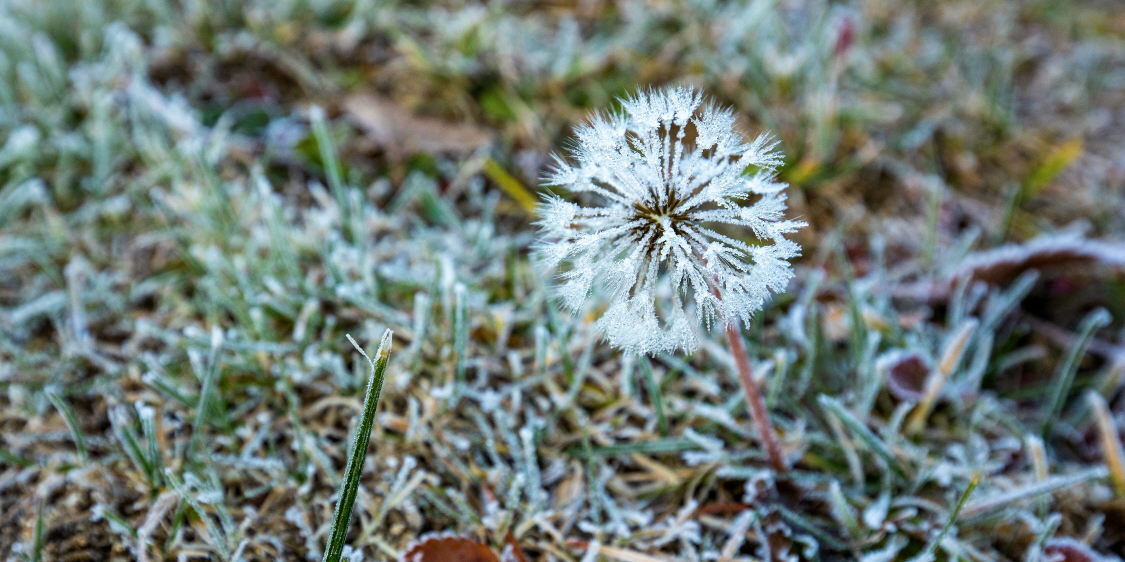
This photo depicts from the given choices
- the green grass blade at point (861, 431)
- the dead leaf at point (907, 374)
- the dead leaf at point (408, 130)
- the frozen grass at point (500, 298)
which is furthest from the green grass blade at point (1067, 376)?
the dead leaf at point (408, 130)

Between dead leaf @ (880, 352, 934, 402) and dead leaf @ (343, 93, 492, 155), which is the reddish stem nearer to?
dead leaf @ (880, 352, 934, 402)

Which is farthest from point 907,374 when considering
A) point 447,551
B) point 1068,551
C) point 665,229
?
point 447,551

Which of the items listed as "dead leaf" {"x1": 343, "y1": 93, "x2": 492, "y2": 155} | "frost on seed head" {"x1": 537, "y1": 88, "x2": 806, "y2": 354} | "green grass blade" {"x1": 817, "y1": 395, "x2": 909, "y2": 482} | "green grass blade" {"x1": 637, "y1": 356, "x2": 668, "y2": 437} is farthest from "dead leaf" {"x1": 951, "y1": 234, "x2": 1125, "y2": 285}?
"dead leaf" {"x1": 343, "y1": 93, "x2": 492, "y2": 155}

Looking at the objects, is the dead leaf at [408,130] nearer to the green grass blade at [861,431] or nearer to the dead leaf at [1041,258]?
the green grass blade at [861,431]

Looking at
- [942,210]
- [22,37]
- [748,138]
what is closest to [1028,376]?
[942,210]

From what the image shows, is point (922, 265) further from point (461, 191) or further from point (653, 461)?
point (461, 191)
